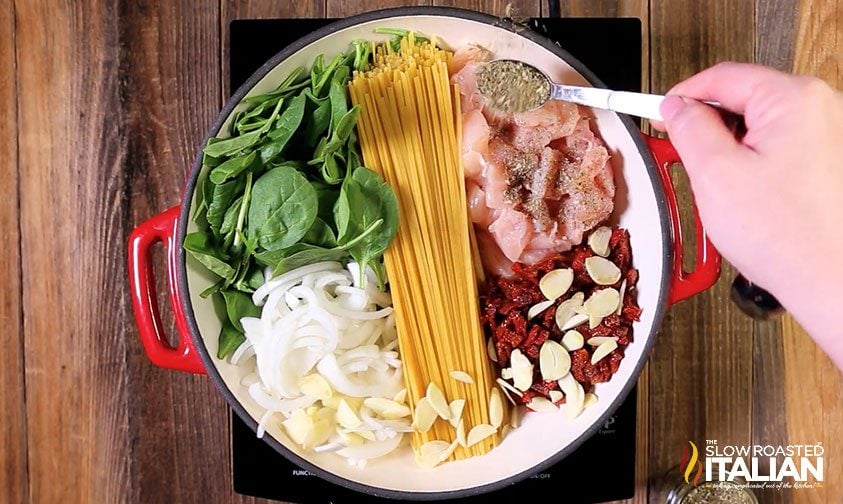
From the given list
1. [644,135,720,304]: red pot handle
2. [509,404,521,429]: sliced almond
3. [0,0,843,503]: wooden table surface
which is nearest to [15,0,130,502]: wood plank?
[0,0,843,503]: wooden table surface

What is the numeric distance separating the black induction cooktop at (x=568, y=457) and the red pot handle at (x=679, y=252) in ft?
0.69

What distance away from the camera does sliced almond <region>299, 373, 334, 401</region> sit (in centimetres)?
114

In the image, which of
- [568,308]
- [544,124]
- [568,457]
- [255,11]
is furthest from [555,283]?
[255,11]

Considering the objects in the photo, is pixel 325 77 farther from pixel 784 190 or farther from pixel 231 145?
pixel 784 190

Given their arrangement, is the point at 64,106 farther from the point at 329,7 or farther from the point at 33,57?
the point at 329,7

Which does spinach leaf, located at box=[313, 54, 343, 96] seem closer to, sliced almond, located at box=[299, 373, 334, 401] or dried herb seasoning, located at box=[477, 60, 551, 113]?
dried herb seasoning, located at box=[477, 60, 551, 113]

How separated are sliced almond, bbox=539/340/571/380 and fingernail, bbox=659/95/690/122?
0.43m

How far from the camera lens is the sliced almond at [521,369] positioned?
116cm

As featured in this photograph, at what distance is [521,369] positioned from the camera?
116cm

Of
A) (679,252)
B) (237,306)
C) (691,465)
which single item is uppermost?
(679,252)

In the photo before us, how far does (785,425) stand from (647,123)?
64 centimetres

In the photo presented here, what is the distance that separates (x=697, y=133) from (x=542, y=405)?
535 millimetres

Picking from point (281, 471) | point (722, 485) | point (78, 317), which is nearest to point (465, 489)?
point (281, 471)

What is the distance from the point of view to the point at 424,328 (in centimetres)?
117
